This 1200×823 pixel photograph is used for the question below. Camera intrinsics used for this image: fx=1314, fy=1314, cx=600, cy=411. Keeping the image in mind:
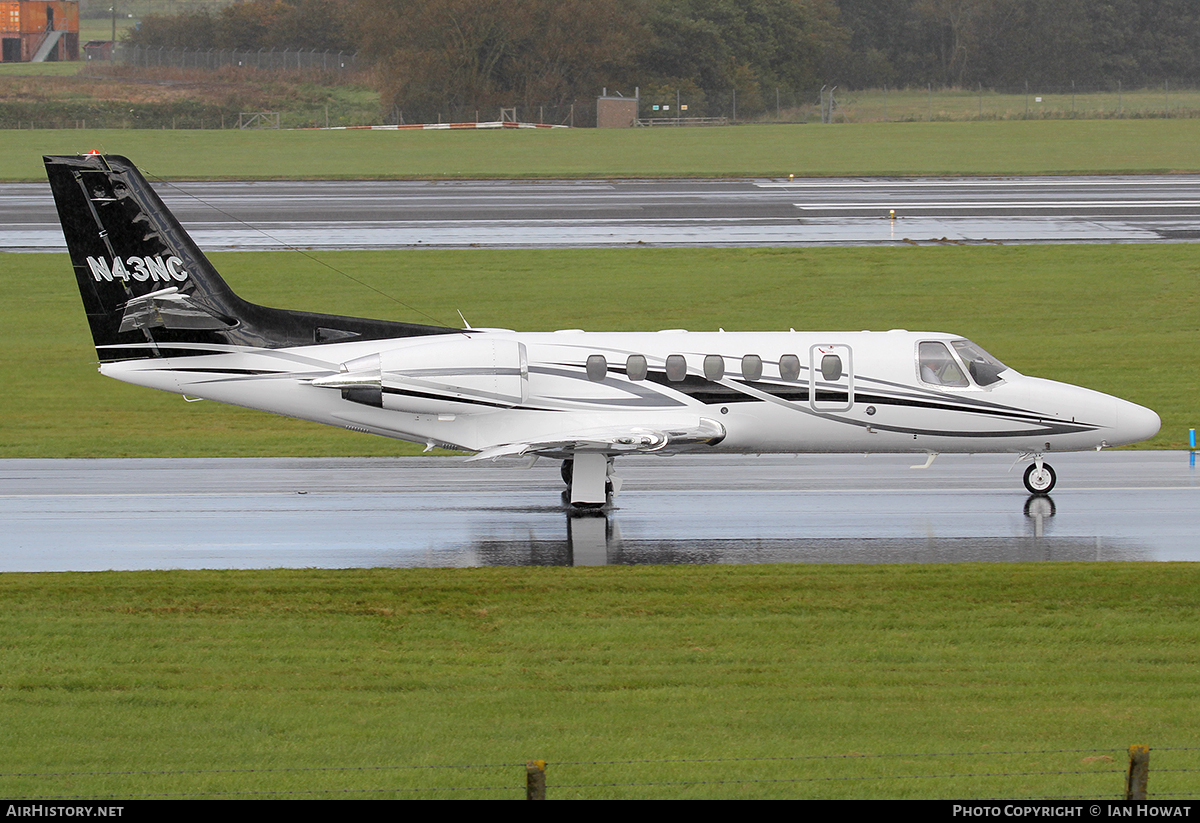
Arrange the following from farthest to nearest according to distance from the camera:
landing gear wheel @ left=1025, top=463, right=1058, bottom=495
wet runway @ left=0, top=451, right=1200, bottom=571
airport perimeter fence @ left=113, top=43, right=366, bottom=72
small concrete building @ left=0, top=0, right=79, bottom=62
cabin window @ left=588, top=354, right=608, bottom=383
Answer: small concrete building @ left=0, top=0, right=79, bottom=62, airport perimeter fence @ left=113, top=43, right=366, bottom=72, landing gear wheel @ left=1025, top=463, right=1058, bottom=495, cabin window @ left=588, top=354, right=608, bottom=383, wet runway @ left=0, top=451, right=1200, bottom=571

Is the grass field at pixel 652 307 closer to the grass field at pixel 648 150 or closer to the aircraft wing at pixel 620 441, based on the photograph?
the aircraft wing at pixel 620 441

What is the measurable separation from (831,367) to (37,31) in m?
184

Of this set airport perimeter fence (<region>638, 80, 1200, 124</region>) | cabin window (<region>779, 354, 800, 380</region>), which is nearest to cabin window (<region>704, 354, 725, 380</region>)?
cabin window (<region>779, 354, 800, 380</region>)

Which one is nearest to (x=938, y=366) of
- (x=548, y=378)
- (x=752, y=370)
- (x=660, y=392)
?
(x=752, y=370)

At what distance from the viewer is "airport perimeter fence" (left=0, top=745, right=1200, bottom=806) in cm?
1163

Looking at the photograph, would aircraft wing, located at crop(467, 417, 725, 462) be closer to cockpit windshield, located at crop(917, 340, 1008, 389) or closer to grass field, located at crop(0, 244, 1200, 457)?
cockpit windshield, located at crop(917, 340, 1008, 389)

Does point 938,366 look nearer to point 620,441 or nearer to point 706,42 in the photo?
point 620,441

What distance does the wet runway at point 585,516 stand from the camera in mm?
19859

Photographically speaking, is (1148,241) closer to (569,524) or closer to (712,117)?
(569,524)

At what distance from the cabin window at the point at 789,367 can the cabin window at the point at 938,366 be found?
2.12 meters

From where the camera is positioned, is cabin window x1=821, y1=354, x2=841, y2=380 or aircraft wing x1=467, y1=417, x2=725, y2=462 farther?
cabin window x1=821, y1=354, x2=841, y2=380

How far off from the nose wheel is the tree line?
95.9m
